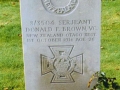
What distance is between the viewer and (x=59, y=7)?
4.34 metres

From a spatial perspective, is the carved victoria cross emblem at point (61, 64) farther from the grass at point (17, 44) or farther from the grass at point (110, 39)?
the grass at point (110, 39)

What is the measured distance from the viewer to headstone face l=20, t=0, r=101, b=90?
4328 mm

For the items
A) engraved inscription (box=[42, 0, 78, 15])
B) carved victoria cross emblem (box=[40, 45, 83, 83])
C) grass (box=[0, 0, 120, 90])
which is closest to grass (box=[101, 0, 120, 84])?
grass (box=[0, 0, 120, 90])

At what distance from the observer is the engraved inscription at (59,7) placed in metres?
4.31

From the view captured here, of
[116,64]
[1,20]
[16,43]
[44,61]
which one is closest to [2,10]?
[1,20]

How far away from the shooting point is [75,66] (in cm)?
457

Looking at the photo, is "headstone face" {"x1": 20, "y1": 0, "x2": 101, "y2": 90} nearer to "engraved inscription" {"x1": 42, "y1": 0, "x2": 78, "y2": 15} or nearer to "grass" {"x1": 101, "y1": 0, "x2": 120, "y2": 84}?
"engraved inscription" {"x1": 42, "y1": 0, "x2": 78, "y2": 15}

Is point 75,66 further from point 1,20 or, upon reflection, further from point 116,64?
point 1,20

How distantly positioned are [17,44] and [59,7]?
8.13ft

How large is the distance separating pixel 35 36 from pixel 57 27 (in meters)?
0.27

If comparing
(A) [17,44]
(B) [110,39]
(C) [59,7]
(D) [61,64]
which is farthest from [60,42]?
(B) [110,39]

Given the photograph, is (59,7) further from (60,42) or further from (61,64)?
(61,64)

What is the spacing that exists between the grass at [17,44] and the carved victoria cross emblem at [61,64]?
87 cm

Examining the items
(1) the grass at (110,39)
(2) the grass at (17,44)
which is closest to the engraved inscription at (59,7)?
(2) the grass at (17,44)
